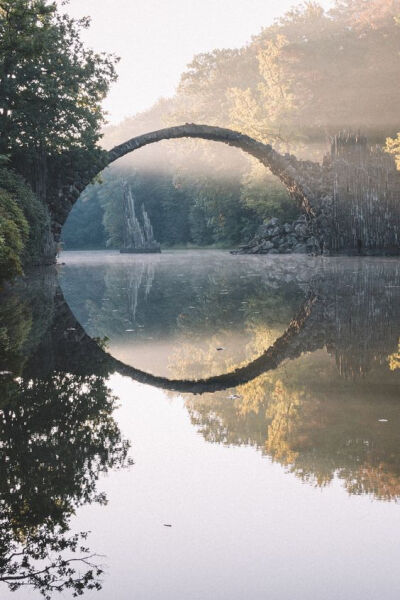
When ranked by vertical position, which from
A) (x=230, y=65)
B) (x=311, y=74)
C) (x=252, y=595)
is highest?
(x=230, y=65)

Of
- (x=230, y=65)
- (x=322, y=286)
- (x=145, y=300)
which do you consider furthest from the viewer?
(x=230, y=65)

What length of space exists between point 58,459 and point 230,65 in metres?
63.7

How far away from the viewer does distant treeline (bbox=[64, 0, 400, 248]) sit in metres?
41.5

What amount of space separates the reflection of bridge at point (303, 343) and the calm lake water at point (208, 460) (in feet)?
0.12

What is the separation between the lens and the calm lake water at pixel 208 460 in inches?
124

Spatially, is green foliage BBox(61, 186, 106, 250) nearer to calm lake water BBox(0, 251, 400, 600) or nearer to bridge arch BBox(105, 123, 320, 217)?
bridge arch BBox(105, 123, 320, 217)

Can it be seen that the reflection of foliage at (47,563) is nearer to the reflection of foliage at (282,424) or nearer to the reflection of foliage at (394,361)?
the reflection of foliage at (282,424)

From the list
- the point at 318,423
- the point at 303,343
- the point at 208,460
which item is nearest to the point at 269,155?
the point at 303,343

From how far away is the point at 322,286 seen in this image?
1745 cm

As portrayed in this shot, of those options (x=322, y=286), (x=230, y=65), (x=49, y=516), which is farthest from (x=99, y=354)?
(x=230, y=65)

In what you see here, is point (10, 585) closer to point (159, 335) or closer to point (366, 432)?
point (366, 432)

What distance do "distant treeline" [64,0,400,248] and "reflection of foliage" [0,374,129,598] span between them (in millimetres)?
22322

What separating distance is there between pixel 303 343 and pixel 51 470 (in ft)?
16.8

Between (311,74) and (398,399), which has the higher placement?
(311,74)
